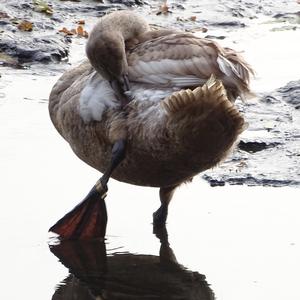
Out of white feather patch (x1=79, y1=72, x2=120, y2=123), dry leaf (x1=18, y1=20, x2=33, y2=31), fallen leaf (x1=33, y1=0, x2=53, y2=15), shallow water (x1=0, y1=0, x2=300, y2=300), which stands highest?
white feather patch (x1=79, y1=72, x2=120, y2=123)

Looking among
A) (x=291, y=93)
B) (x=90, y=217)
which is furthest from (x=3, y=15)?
(x=90, y=217)

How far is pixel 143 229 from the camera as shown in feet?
20.0

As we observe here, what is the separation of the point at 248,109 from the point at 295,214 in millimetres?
2342

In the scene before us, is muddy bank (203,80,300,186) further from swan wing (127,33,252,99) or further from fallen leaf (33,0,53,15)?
A: fallen leaf (33,0,53,15)

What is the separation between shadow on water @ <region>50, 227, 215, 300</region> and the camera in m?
5.26

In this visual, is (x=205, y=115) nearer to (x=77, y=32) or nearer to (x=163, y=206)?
(x=163, y=206)

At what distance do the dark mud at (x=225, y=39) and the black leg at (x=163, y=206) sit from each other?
56 cm

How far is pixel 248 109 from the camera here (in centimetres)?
842

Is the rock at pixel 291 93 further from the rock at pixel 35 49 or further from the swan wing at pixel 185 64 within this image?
the swan wing at pixel 185 64

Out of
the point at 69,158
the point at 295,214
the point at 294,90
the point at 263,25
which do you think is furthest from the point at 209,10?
the point at 295,214

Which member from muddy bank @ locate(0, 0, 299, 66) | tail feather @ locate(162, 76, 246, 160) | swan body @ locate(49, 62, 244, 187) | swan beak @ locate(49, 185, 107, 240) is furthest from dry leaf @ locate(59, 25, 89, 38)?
tail feather @ locate(162, 76, 246, 160)

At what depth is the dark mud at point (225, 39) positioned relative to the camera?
279 inches

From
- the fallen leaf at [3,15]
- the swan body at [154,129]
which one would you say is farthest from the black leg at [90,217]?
the fallen leaf at [3,15]

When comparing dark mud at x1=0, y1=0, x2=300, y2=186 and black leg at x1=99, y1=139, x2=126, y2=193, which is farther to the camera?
dark mud at x1=0, y1=0, x2=300, y2=186
